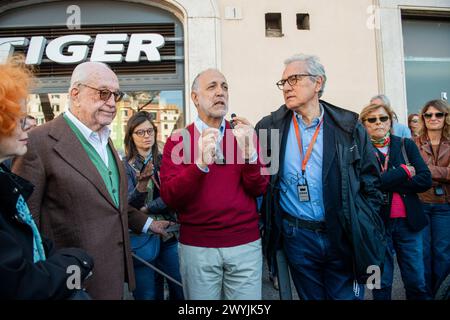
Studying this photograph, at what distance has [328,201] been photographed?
2176mm

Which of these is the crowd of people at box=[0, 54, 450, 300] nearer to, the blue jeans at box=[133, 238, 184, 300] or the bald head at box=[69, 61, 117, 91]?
the bald head at box=[69, 61, 117, 91]

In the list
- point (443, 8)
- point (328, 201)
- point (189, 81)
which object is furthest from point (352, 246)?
point (443, 8)

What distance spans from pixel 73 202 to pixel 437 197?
10.9 ft

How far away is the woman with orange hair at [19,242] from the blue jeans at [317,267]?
1250 millimetres

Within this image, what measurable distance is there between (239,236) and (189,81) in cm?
464

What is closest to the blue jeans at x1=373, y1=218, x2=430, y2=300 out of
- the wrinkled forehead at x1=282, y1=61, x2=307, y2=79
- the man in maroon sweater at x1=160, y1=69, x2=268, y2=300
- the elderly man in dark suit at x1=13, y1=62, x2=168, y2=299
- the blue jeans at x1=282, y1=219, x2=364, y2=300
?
the blue jeans at x1=282, y1=219, x2=364, y2=300

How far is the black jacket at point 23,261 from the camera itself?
117 centimetres

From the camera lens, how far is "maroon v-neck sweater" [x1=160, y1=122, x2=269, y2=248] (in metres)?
2.17

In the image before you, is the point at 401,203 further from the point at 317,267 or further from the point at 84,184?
the point at 84,184

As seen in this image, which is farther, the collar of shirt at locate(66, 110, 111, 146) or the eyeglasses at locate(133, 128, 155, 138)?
the eyeglasses at locate(133, 128, 155, 138)

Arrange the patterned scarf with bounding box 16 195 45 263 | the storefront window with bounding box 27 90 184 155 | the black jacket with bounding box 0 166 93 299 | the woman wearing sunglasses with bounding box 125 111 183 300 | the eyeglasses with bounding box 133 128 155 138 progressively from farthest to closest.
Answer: the storefront window with bounding box 27 90 184 155 → the eyeglasses with bounding box 133 128 155 138 → the woman wearing sunglasses with bounding box 125 111 183 300 → the patterned scarf with bounding box 16 195 45 263 → the black jacket with bounding box 0 166 93 299

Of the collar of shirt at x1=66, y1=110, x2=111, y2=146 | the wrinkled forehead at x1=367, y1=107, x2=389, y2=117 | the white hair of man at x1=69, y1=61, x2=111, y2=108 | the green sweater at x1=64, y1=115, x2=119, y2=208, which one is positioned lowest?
the green sweater at x1=64, y1=115, x2=119, y2=208

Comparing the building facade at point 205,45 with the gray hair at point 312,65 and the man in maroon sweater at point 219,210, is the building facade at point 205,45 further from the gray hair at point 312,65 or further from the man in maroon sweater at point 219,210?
the man in maroon sweater at point 219,210
